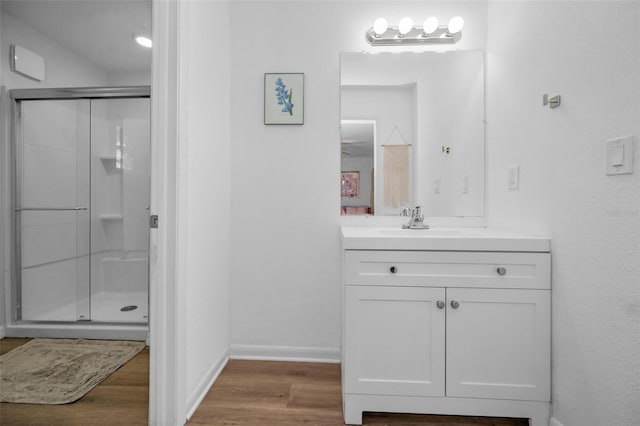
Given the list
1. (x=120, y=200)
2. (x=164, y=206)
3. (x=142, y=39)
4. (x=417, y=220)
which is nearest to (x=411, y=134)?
(x=417, y=220)

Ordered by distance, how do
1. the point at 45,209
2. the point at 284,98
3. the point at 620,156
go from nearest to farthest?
1. the point at 620,156
2. the point at 284,98
3. the point at 45,209

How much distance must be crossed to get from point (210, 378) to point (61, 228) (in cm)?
194

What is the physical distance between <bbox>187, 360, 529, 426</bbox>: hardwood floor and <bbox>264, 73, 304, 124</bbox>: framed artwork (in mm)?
1485

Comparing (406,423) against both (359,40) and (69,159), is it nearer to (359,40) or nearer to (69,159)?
(359,40)

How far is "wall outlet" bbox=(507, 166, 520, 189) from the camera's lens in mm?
1642

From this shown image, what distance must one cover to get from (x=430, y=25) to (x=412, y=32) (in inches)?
4.1

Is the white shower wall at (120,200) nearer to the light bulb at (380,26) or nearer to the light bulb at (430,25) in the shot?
the light bulb at (380,26)

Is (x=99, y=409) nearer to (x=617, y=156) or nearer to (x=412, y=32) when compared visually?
(x=617, y=156)

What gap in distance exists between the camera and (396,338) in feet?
4.61

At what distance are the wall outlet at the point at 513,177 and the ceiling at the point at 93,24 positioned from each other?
2.65 m

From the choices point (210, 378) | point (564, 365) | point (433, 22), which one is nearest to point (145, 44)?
point (433, 22)

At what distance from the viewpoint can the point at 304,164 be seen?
2.03 m

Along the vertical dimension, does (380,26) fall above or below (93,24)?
below

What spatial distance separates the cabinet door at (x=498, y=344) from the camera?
1361mm
